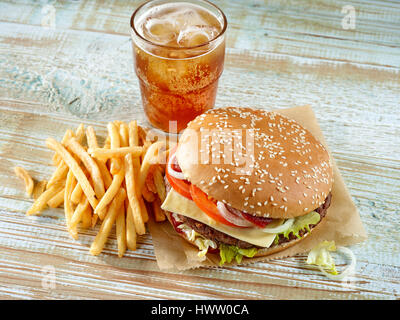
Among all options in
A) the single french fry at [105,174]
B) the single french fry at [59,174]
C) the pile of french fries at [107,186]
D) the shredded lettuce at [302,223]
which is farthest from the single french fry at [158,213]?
the shredded lettuce at [302,223]

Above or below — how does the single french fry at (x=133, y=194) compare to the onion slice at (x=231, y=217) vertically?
below

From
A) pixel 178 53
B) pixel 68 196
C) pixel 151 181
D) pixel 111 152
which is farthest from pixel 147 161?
pixel 178 53

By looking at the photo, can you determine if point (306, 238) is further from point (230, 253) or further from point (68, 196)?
point (68, 196)

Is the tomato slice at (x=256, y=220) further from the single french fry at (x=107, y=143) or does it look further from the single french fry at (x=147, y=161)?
the single french fry at (x=107, y=143)

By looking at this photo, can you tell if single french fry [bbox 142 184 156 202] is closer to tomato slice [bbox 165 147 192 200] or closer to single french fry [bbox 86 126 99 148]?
tomato slice [bbox 165 147 192 200]

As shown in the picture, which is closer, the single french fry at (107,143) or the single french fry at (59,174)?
the single french fry at (59,174)
